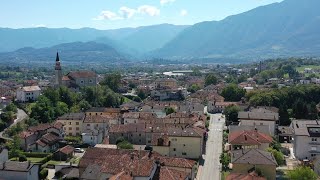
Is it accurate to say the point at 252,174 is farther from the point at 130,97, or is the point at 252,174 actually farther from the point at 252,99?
the point at 130,97

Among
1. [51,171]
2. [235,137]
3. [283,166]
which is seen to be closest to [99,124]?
[51,171]

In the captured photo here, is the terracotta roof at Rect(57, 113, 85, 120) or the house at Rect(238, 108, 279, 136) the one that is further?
the terracotta roof at Rect(57, 113, 85, 120)

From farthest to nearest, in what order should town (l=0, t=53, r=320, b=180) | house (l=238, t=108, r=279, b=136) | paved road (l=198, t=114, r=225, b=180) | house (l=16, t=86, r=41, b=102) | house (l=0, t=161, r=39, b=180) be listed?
house (l=16, t=86, r=41, b=102), house (l=238, t=108, r=279, b=136), paved road (l=198, t=114, r=225, b=180), town (l=0, t=53, r=320, b=180), house (l=0, t=161, r=39, b=180)

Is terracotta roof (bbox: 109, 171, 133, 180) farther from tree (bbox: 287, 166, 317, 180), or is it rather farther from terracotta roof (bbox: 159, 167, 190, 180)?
tree (bbox: 287, 166, 317, 180)

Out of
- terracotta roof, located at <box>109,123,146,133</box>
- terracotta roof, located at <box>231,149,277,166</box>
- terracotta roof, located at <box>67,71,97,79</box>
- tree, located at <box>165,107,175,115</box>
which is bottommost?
tree, located at <box>165,107,175,115</box>

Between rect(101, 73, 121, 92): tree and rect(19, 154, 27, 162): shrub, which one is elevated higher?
rect(101, 73, 121, 92): tree

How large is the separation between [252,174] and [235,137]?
1236cm

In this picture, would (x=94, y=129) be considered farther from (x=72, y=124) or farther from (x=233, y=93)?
(x=233, y=93)

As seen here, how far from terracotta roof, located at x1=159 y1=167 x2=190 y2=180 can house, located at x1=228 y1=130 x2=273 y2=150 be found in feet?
32.1

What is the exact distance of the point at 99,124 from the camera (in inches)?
2295

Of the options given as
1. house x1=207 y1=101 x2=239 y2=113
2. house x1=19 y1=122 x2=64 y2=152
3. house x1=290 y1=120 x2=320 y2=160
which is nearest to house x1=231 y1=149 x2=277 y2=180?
house x1=290 y1=120 x2=320 y2=160

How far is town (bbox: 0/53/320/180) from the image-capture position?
35.4m

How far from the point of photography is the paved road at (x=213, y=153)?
40.0m

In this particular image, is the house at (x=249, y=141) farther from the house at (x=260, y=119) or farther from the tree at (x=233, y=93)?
the tree at (x=233, y=93)
